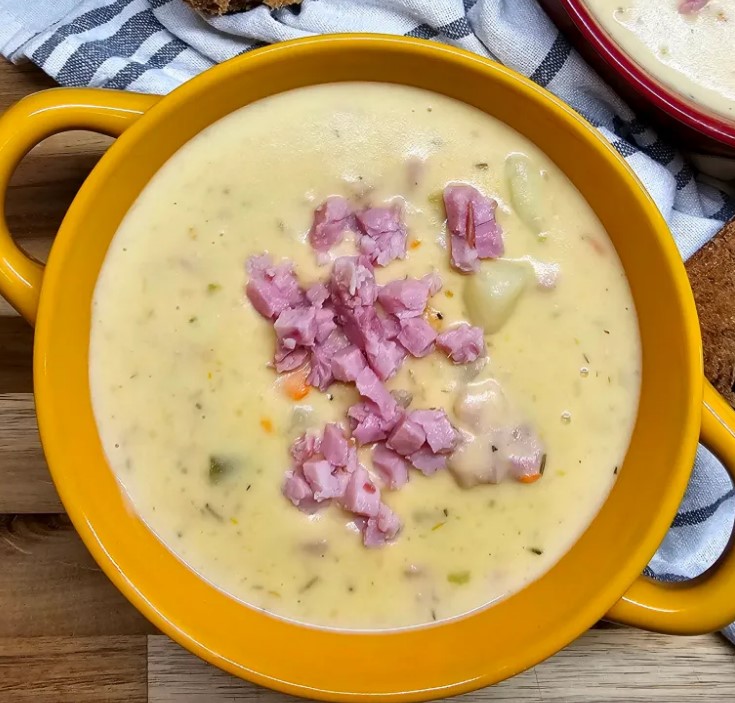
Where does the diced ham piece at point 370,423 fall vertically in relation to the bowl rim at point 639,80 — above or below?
below

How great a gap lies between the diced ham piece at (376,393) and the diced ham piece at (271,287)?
5.3 inches

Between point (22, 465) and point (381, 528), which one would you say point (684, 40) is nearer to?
point (381, 528)

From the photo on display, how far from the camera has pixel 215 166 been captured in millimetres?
1097

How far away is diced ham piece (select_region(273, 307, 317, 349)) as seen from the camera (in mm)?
1021

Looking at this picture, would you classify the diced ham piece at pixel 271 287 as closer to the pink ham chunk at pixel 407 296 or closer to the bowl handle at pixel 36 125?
the pink ham chunk at pixel 407 296

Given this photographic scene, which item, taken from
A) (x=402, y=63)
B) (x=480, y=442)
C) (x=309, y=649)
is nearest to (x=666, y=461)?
(x=480, y=442)

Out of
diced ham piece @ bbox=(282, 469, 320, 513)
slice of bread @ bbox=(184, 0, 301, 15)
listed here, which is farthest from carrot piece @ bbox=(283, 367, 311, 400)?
slice of bread @ bbox=(184, 0, 301, 15)

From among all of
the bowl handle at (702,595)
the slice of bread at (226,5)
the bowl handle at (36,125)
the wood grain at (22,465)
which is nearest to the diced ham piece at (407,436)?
the bowl handle at (702,595)

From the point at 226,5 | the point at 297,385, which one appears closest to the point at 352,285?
the point at 297,385

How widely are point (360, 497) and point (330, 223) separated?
373 millimetres

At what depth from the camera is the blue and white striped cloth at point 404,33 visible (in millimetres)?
1260

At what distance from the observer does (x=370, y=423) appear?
1.04m

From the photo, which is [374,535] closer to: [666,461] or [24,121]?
[666,461]

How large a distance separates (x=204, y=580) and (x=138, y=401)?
27cm
